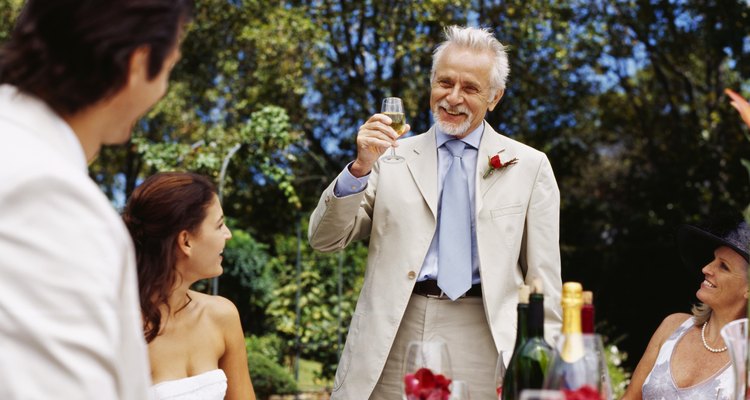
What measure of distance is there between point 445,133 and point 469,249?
46cm

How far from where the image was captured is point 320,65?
10.5 meters

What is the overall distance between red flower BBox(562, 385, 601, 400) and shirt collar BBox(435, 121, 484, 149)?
169 centimetres

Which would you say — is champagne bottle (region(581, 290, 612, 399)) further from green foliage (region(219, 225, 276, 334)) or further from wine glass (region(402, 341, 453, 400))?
A: green foliage (region(219, 225, 276, 334))

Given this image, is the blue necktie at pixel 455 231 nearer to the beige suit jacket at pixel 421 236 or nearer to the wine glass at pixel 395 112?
the beige suit jacket at pixel 421 236

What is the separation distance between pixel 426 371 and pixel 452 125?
148 centimetres

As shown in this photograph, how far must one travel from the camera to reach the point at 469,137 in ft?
10.4

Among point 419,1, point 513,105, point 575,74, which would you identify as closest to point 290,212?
point 419,1

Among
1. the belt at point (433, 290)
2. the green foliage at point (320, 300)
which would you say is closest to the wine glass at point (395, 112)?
the belt at point (433, 290)

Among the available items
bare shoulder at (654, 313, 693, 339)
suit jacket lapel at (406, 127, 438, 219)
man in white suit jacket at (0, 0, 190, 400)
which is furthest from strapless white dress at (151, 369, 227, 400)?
bare shoulder at (654, 313, 693, 339)

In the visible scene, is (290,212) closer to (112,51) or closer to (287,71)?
(287,71)

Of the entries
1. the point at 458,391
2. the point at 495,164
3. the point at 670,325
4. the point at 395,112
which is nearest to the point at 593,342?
the point at 458,391

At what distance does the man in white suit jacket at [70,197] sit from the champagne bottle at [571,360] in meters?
0.76

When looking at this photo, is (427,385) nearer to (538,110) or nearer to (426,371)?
(426,371)

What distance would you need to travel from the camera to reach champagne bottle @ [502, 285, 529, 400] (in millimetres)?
1675
